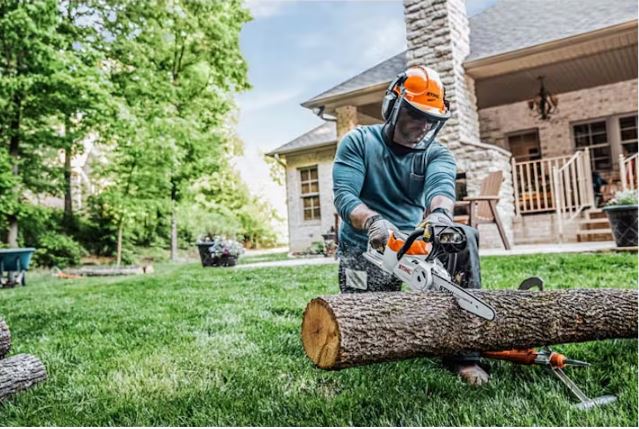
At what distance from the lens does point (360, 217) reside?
1522mm

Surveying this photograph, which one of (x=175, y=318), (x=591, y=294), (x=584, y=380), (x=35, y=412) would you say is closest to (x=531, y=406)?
(x=584, y=380)

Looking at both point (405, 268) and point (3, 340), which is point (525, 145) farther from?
point (3, 340)

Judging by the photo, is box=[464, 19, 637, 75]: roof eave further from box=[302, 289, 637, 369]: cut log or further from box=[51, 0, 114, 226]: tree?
box=[302, 289, 637, 369]: cut log

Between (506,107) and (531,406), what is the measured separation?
7573 millimetres

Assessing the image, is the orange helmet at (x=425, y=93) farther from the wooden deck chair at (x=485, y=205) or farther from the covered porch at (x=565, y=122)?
the covered porch at (x=565, y=122)

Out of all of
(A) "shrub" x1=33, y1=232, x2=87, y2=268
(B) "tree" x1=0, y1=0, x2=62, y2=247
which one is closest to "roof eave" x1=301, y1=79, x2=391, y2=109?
(B) "tree" x1=0, y1=0, x2=62, y2=247

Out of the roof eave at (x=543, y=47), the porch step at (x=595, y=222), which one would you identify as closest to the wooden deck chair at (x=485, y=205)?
the porch step at (x=595, y=222)

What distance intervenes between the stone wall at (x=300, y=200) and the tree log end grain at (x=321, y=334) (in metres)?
7.05

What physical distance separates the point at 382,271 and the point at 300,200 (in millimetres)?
7121

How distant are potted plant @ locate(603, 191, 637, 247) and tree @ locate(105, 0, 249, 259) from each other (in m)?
5.87

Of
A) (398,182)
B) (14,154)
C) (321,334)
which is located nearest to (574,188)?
(398,182)

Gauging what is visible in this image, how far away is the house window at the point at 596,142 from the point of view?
7452mm

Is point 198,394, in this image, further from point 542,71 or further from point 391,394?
point 542,71

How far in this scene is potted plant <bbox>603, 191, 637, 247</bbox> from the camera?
160 inches
